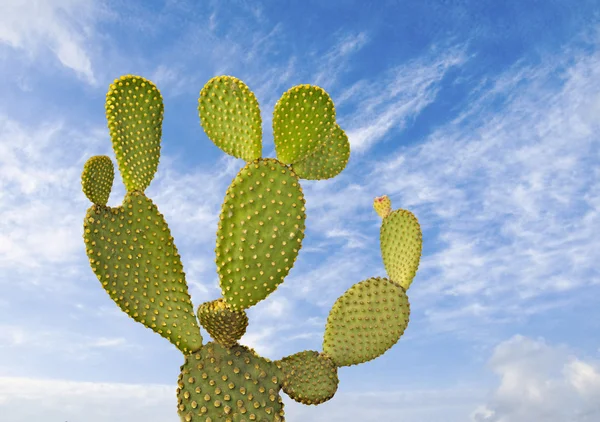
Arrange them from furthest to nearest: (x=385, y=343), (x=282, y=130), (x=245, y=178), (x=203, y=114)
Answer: (x=385, y=343) < (x=203, y=114) < (x=282, y=130) < (x=245, y=178)

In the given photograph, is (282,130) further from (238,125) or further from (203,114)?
(203,114)

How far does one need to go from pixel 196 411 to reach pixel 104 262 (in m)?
1.04

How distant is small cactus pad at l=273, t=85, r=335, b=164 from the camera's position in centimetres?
396

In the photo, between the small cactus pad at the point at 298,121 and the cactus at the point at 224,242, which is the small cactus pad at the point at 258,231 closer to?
the cactus at the point at 224,242

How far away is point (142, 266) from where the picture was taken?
3.88m

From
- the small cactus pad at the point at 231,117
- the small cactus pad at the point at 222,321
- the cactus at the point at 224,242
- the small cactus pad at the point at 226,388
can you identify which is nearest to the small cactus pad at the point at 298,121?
the cactus at the point at 224,242

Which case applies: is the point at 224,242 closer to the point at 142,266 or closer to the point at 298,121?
the point at 142,266

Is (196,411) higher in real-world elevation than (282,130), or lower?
lower

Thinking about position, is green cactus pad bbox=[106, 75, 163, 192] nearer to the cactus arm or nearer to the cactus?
the cactus

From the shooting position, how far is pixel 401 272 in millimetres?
5082

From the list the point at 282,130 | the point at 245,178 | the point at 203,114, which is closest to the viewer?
the point at 245,178

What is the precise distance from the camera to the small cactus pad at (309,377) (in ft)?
13.5

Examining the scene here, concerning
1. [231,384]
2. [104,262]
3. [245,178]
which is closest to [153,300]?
[104,262]

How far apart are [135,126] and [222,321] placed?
4.67 feet
